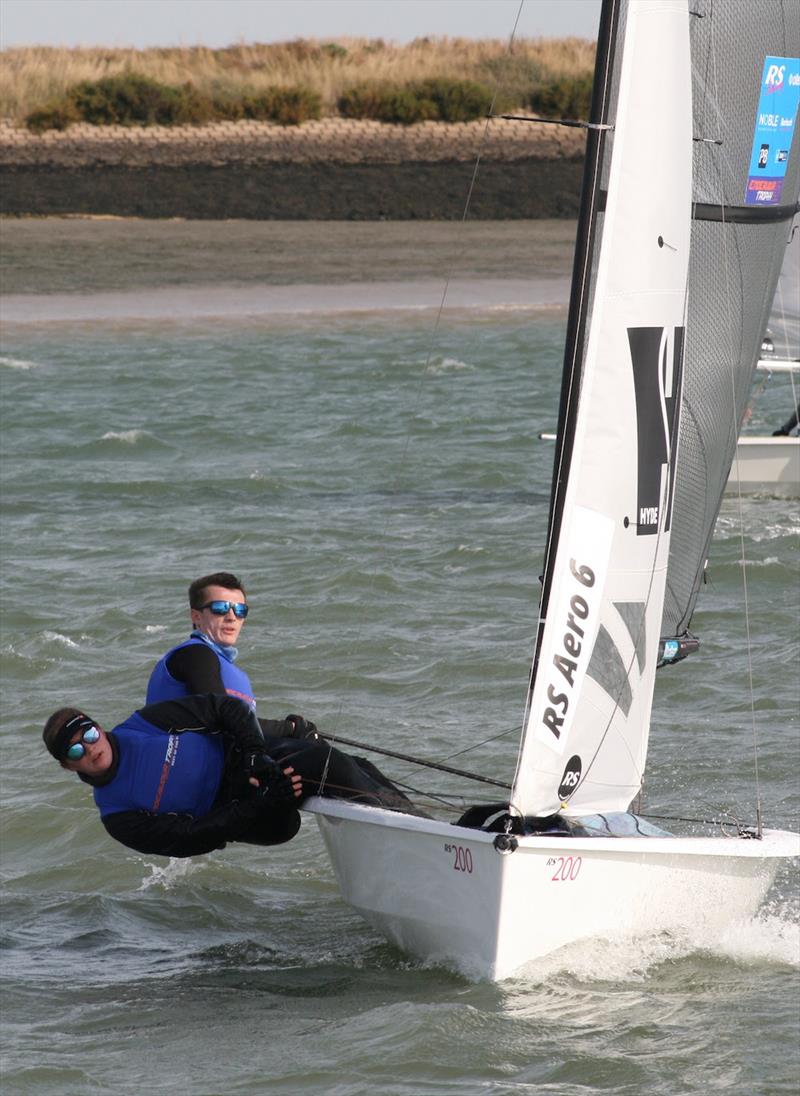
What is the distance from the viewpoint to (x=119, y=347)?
81.2ft

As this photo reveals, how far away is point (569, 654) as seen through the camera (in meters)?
6.00

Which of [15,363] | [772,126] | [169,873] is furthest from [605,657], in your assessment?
[15,363]

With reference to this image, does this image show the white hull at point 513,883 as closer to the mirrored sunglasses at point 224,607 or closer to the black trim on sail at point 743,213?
the mirrored sunglasses at point 224,607

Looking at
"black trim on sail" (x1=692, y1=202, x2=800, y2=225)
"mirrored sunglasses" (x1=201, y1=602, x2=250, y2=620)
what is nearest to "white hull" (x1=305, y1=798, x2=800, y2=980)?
"mirrored sunglasses" (x1=201, y1=602, x2=250, y2=620)

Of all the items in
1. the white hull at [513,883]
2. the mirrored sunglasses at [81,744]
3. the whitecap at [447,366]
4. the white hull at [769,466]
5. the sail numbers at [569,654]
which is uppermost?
the sail numbers at [569,654]

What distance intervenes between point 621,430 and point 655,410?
19cm

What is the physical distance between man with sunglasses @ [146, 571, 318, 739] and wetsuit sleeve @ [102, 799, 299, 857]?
37cm

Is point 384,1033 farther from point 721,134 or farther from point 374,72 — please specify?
point 374,72

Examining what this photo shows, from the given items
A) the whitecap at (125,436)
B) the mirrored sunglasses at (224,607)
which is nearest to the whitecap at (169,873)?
the mirrored sunglasses at (224,607)

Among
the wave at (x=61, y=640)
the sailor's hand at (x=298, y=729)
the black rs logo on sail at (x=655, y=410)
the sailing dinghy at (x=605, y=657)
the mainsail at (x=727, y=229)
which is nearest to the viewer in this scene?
the sailing dinghy at (x=605, y=657)

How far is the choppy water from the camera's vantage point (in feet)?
19.2

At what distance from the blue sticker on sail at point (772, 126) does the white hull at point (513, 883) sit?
2.73 metres

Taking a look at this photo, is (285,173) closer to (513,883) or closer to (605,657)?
(605,657)

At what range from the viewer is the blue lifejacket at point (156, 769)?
19.5ft
